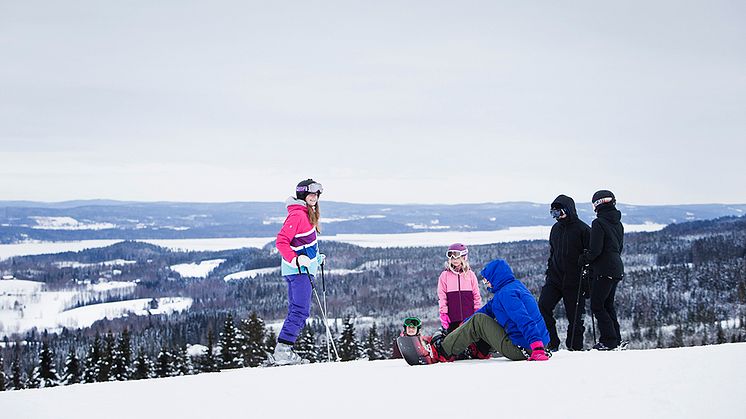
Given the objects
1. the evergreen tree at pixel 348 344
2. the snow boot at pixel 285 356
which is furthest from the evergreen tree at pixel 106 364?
the snow boot at pixel 285 356

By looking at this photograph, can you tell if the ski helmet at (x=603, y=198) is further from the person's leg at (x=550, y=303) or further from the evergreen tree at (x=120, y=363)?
the evergreen tree at (x=120, y=363)

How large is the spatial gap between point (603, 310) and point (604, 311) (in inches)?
1.1

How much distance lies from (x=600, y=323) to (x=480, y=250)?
18578 centimetres

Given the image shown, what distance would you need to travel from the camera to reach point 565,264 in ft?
29.0

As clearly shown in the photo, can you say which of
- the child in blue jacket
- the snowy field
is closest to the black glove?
the child in blue jacket

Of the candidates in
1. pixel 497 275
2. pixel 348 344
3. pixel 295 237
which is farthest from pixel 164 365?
pixel 497 275

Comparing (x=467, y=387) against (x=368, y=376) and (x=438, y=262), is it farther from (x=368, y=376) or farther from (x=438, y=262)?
(x=438, y=262)

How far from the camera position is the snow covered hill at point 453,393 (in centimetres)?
436

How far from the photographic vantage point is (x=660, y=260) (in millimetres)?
147750

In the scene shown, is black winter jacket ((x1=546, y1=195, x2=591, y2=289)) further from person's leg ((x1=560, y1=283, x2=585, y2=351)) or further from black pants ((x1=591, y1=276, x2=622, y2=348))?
black pants ((x1=591, y1=276, x2=622, y2=348))

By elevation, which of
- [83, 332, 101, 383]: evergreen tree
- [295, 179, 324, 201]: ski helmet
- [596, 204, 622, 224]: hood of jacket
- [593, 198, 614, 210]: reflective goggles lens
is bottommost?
[83, 332, 101, 383]: evergreen tree

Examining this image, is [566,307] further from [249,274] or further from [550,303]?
[249,274]

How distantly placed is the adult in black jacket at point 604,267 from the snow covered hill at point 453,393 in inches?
91.5

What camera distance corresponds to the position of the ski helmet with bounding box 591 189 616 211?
8781 mm
